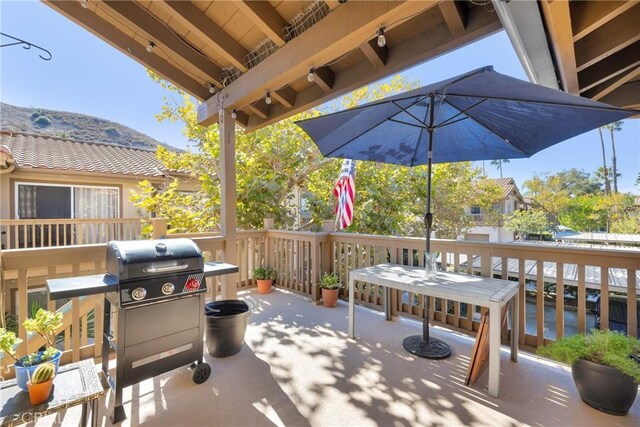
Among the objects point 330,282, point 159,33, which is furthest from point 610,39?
point 159,33

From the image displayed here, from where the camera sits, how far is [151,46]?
116 inches

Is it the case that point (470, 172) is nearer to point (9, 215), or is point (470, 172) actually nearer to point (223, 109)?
point (223, 109)

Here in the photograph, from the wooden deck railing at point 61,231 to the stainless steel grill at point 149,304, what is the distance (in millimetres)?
5462

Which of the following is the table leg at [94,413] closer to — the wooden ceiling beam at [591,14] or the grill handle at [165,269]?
the grill handle at [165,269]

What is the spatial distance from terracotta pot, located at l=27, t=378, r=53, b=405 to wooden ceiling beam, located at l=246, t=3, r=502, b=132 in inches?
124

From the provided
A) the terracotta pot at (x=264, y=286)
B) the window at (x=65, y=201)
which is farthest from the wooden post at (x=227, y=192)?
the window at (x=65, y=201)

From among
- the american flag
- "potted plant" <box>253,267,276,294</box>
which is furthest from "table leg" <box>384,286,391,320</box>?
"potted plant" <box>253,267,276,294</box>

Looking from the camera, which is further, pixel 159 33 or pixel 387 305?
pixel 387 305

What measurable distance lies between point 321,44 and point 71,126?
102 ft

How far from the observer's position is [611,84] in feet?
8.93

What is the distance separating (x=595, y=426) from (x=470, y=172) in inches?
334

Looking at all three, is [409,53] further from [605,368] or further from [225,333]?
[225,333]

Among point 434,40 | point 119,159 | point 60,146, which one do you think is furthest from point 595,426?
point 60,146

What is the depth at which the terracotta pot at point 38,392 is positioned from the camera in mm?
1388
